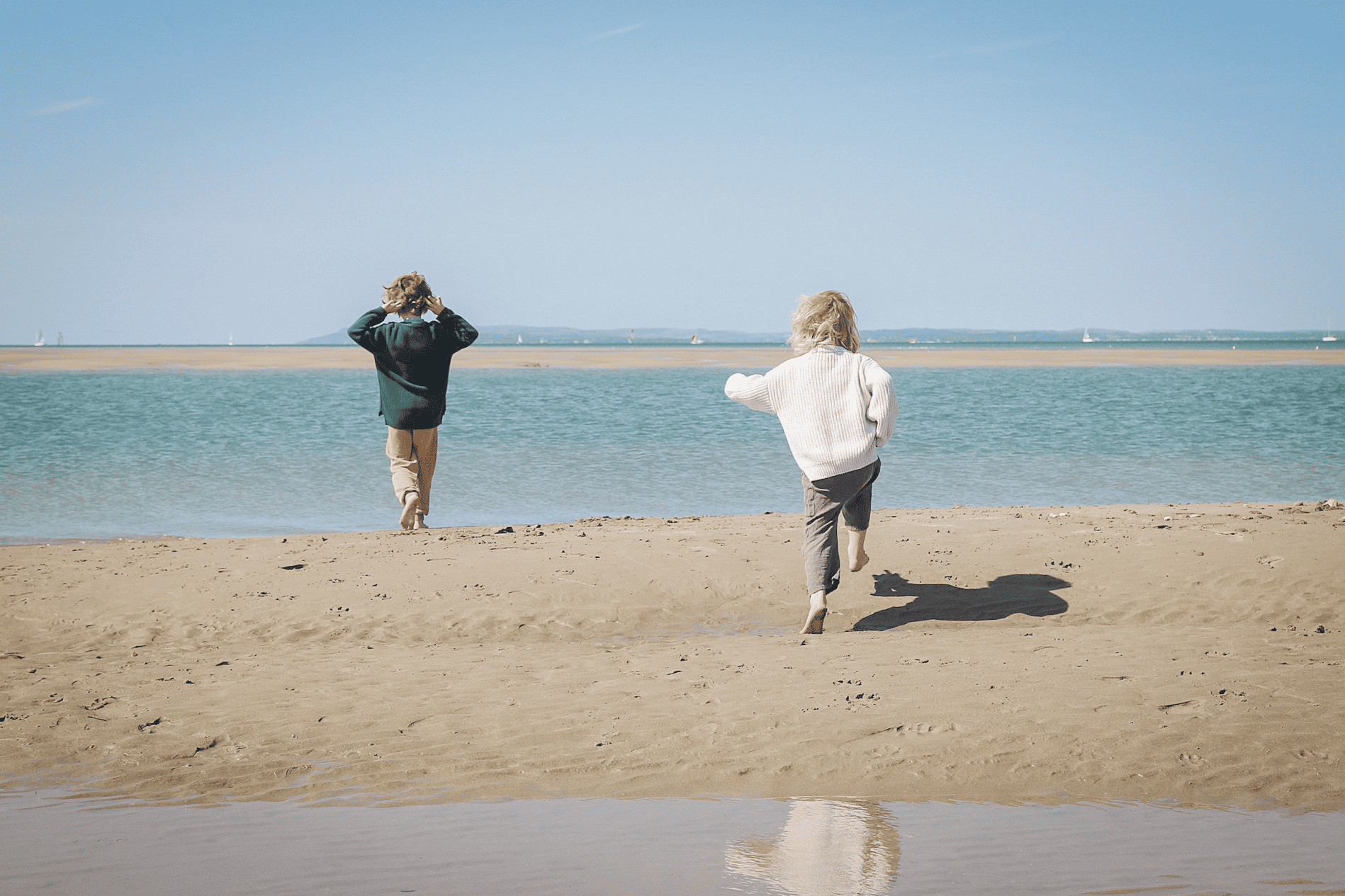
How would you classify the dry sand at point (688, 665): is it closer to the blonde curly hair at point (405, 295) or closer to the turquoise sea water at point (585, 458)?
the blonde curly hair at point (405, 295)

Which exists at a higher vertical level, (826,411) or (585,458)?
(826,411)

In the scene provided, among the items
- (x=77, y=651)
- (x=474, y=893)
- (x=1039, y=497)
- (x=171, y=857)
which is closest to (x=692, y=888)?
(x=474, y=893)

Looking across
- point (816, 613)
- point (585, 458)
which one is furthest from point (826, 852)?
point (585, 458)

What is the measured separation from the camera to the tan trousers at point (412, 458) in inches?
321

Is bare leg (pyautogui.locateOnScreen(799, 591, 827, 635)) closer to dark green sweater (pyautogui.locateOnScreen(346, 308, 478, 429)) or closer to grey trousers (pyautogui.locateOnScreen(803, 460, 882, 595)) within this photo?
grey trousers (pyautogui.locateOnScreen(803, 460, 882, 595))

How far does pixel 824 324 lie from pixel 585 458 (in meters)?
12.0

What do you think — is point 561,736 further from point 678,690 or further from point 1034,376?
point 1034,376

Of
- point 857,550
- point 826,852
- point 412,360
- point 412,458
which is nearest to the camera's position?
point 826,852

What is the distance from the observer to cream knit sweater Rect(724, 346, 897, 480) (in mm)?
5457

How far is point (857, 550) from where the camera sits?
6070mm

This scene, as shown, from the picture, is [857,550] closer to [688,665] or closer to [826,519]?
[826,519]

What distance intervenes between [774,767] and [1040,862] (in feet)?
3.47

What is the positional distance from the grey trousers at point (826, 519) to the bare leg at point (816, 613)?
0.03 m

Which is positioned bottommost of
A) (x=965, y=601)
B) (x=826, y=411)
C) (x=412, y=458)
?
(x=965, y=601)
